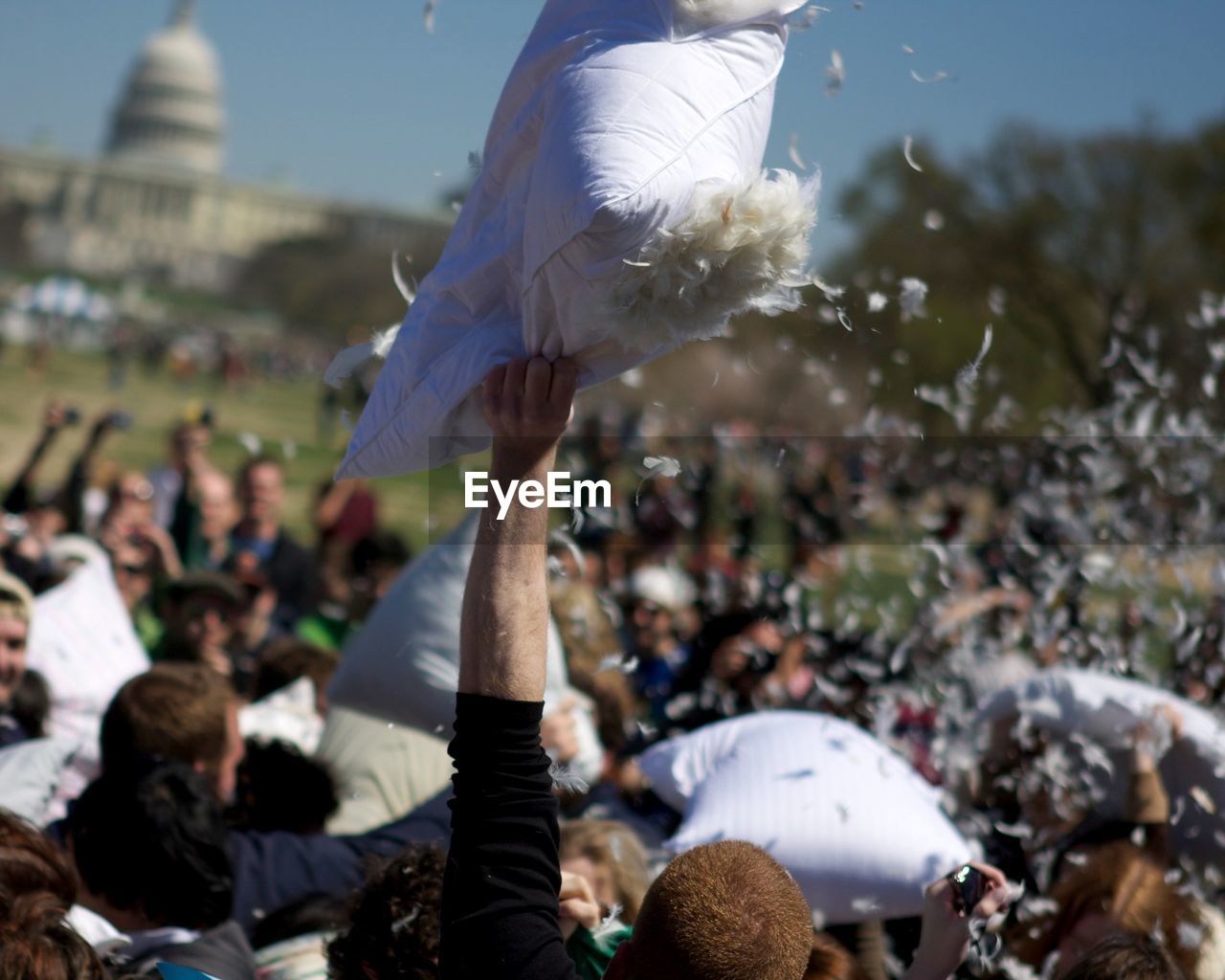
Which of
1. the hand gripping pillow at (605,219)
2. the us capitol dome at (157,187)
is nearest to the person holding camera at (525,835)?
the hand gripping pillow at (605,219)

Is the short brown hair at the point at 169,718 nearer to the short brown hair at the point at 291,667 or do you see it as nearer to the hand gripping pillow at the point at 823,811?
the hand gripping pillow at the point at 823,811

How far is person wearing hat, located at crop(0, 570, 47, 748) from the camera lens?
3844 mm

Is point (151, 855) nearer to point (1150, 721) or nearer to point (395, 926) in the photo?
point (395, 926)

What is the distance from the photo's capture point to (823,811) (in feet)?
10.4

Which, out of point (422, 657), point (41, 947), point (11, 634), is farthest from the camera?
point (11, 634)

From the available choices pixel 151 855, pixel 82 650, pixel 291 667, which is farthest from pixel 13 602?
pixel 151 855

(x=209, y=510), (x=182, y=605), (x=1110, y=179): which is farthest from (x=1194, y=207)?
(x=182, y=605)

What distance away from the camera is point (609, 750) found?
13.9 feet

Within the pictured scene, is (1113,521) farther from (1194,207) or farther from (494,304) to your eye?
(1194,207)

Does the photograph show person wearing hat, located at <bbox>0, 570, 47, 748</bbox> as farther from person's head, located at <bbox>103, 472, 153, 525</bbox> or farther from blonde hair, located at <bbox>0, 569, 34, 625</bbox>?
person's head, located at <bbox>103, 472, 153, 525</bbox>

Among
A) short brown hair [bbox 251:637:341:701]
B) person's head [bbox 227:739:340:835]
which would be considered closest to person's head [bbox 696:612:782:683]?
short brown hair [bbox 251:637:341:701]

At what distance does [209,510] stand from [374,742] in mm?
3867

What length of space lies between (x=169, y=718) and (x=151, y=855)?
0.57 meters

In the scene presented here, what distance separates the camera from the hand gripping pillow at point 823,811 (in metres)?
3.09
